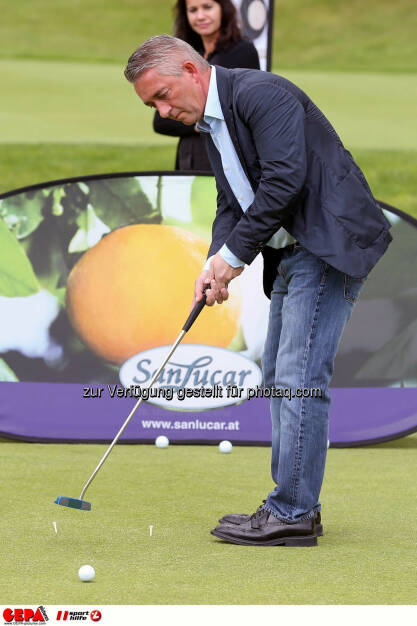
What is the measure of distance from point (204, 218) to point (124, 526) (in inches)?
70.6

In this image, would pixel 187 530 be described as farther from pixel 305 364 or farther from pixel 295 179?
pixel 295 179

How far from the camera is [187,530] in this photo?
3.67m

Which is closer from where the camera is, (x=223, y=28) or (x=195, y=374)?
(x=195, y=374)

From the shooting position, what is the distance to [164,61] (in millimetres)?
3225

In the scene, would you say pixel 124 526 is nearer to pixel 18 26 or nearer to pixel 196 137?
pixel 196 137

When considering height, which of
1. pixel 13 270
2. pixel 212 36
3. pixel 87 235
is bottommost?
pixel 13 270

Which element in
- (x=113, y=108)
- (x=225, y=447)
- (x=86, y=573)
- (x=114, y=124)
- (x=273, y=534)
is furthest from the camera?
(x=113, y=108)

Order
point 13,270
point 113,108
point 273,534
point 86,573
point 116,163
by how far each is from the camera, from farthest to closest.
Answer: point 113,108 < point 116,163 < point 13,270 < point 273,534 < point 86,573

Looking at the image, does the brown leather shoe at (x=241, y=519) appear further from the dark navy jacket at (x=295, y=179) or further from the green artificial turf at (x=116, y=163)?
the green artificial turf at (x=116, y=163)
